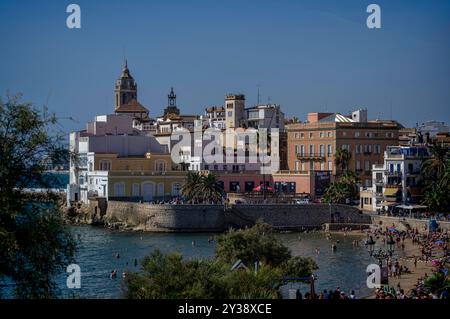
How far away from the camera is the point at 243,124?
77.5 m

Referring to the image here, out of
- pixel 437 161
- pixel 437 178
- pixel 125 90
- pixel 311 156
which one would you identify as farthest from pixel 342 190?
pixel 125 90

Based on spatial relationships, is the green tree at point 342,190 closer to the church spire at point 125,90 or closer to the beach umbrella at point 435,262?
the beach umbrella at point 435,262

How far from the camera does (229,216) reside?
53406 millimetres

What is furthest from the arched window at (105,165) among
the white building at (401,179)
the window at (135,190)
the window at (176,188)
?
the white building at (401,179)

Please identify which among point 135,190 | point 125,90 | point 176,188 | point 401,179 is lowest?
point 135,190

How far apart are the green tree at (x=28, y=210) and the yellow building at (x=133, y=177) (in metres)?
44.2

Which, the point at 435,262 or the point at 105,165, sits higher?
the point at 105,165

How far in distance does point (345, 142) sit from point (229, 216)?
45.1 feet

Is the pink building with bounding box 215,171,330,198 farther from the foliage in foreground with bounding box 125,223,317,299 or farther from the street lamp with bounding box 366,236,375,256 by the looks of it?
the foliage in foreground with bounding box 125,223,317,299

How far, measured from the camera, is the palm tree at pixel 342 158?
6188 cm

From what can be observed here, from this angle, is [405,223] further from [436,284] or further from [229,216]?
[436,284]
